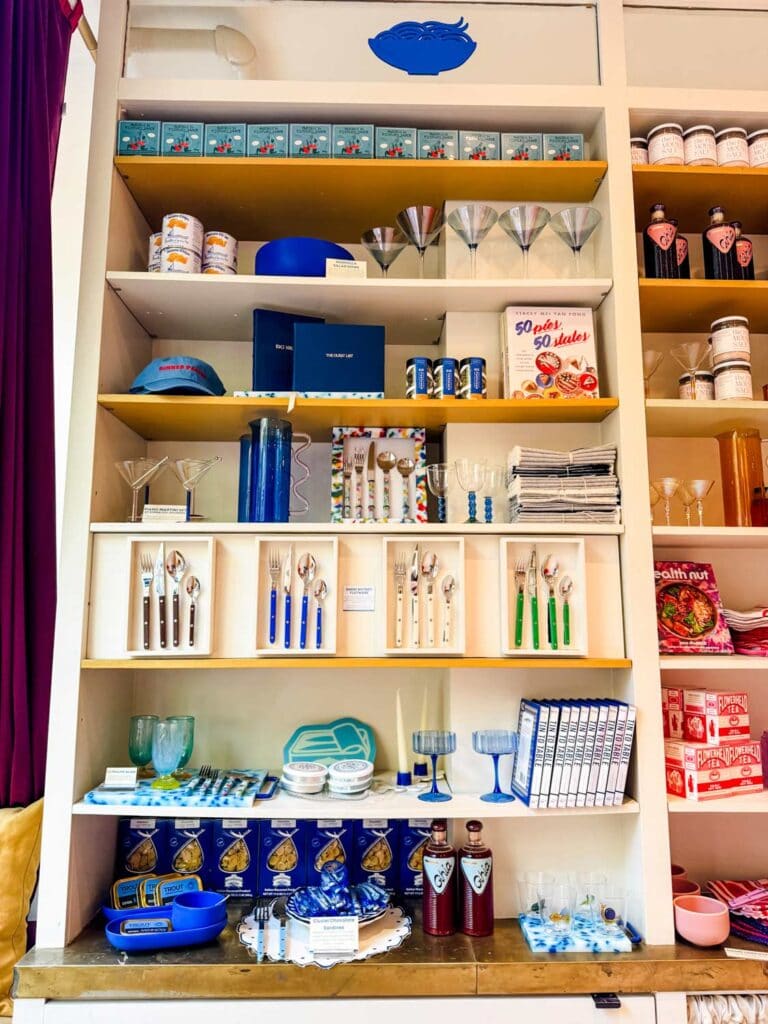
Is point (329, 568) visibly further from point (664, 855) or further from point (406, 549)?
point (664, 855)

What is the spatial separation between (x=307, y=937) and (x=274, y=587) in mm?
817

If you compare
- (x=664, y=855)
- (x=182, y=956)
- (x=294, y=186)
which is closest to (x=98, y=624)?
(x=182, y=956)

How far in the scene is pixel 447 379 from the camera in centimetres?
192

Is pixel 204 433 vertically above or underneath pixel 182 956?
above

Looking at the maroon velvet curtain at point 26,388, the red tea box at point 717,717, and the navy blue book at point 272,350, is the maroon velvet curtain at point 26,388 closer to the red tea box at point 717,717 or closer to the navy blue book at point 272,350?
the navy blue book at point 272,350

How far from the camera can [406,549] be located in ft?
6.05

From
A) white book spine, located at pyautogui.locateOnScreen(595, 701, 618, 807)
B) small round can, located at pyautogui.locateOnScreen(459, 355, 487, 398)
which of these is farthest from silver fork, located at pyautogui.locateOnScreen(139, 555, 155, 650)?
white book spine, located at pyautogui.locateOnScreen(595, 701, 618, 807)

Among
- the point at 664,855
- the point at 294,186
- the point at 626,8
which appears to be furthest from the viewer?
the point at 626,8

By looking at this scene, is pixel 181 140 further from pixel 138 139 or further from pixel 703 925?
pixel 703 925

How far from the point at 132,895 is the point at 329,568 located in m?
0.94

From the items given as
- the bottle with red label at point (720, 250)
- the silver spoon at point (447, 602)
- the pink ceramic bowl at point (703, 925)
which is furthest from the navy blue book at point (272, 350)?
the pink ceramic bowl at point (703, 925)

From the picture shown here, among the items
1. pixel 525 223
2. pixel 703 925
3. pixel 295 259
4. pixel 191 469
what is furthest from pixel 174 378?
pixel 703 925

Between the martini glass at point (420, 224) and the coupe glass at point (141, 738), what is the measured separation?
1.47 meters

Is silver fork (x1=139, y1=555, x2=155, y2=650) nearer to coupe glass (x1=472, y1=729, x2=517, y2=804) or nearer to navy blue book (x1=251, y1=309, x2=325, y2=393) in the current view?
navy blue book (x1=251, y1=309, x2=325, y2=393)
